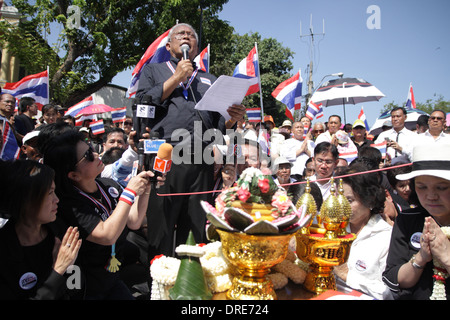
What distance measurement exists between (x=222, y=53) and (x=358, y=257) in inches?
914

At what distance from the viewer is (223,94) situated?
2701mm

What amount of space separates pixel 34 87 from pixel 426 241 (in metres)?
8.55

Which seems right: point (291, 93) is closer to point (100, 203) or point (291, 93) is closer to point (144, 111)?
point (144, 111)

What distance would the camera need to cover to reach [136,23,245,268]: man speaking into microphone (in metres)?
2.82

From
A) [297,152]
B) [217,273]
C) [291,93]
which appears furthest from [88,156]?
[291,93]

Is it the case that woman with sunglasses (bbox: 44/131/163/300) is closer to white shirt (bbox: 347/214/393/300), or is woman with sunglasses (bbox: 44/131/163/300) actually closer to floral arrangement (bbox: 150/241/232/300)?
floral arrangement (bbox: 150/241/232/300)

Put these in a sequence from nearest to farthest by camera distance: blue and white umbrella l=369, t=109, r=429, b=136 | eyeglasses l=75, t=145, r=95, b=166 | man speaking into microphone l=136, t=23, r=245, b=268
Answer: eyeglasses l=75, t=145, r=95, b=166, man speaking into microphone l=136, t=23, r=245, b=268, blue and white umbrella l=369, t=109, r=429, b=136

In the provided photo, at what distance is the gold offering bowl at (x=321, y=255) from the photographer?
5.55 ft

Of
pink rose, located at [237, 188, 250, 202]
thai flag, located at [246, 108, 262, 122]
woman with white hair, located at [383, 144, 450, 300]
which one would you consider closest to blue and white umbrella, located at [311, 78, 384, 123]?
thai flag, located at [246, 108, 262, 122]

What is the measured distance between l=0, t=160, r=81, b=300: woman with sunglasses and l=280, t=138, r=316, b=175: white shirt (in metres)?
5.02

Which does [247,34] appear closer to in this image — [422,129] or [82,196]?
[422,129]

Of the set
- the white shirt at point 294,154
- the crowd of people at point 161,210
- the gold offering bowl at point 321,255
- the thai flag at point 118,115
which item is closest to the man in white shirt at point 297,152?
the white shirt at point 294,154

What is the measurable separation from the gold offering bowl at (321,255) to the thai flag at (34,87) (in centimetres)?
773

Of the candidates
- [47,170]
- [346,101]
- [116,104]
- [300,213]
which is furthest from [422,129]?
[116,104]
